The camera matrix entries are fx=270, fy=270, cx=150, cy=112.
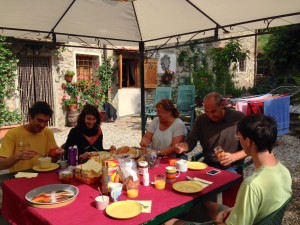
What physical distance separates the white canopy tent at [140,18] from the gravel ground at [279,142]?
7.52 ft

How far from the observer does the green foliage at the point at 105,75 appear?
9609mm

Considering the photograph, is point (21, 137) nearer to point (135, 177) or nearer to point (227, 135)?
point (135, 177)

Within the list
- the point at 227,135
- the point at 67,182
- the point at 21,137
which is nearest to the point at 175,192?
the point at 67,182

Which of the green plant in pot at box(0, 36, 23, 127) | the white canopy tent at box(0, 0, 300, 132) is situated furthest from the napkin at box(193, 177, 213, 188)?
the green plant in pot at box(0, 36, 23, 127)

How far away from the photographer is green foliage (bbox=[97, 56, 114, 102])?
31.5 ft

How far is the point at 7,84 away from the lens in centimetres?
717

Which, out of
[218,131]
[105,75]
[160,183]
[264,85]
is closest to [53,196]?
[160,183]

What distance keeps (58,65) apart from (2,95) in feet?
6.79

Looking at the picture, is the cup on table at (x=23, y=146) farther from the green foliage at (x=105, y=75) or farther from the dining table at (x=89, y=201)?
the green foliage at (x=105, y=75)

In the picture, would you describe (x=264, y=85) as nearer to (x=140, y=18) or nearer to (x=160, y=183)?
(x=140, y=18)

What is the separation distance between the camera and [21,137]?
2.62 meters

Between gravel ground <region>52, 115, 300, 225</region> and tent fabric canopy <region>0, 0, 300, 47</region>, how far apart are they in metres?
2.29

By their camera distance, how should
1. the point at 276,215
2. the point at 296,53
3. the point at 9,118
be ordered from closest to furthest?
the point at 276,215, the point at 9,118, the point at 296,53

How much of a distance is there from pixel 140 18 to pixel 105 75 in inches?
219
